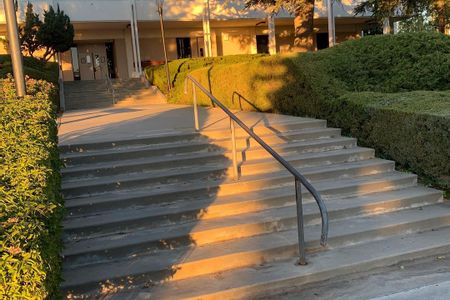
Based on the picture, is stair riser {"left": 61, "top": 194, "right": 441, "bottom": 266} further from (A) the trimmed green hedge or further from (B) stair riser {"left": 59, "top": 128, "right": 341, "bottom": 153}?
(B) stair riser {"left": 59, "top": 128, "right": 341, "bottom": 153}

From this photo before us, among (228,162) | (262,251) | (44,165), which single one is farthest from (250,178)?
(44,165)

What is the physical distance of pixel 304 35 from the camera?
17750mm

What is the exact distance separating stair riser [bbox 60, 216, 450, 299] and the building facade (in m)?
21.0

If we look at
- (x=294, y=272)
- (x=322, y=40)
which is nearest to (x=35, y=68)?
(x=294, y=272)

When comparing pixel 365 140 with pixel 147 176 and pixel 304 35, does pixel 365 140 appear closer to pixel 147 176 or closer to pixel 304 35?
pixel 147 176

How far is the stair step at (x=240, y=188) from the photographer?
5285 mm

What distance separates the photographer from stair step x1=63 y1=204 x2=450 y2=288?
4.29 metres

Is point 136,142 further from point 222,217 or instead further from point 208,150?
point 222,217

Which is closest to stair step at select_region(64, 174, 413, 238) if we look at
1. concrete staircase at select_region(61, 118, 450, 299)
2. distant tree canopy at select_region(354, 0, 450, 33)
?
concrete staircase at select_region(61, 118, 450, 299)

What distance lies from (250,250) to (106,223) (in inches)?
59.0

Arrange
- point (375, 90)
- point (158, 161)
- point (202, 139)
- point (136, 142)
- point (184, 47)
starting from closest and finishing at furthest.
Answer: point (158, 161), point (136, 142), point (202, 139), point (375, 90), point (184, 47)

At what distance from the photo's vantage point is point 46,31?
20859 millimetres

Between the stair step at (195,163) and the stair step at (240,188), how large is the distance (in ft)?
0.39

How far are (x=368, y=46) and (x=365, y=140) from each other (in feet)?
9.69
